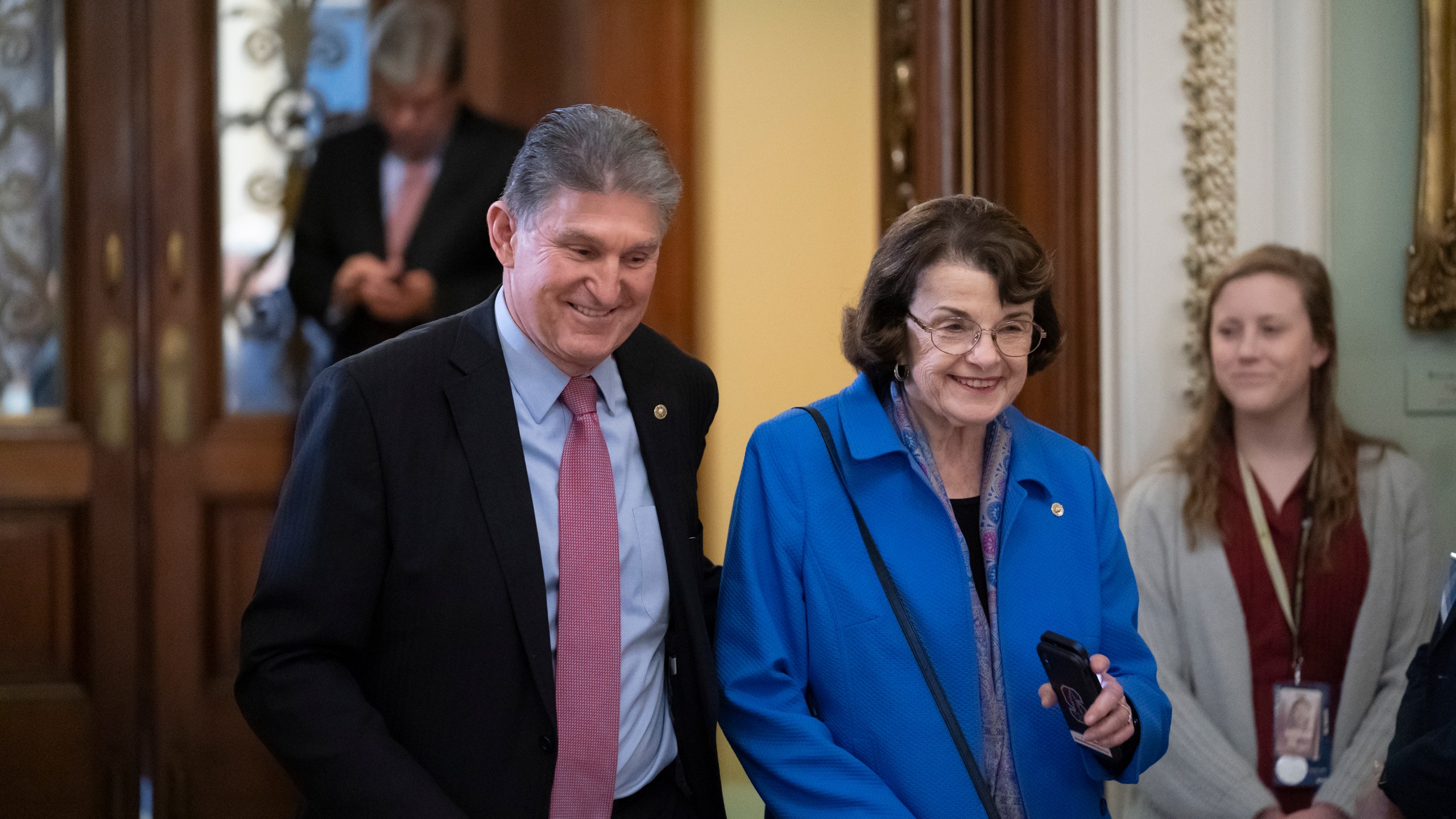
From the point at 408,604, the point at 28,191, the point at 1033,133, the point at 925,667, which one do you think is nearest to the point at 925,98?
the point at 1033,133

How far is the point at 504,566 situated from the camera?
152cm

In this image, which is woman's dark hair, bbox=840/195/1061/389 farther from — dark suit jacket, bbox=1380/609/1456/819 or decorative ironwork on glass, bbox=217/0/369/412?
decorative ironwork on glass, bbox=217/0/369/412

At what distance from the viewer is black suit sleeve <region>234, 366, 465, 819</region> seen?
1.42 metres

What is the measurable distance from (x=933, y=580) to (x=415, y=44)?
2.68m

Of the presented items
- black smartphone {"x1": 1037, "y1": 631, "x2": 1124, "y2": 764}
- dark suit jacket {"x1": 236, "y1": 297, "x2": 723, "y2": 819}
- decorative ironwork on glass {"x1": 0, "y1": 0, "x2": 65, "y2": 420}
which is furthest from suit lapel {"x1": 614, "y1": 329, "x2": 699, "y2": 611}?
decorative ironwork on glass {"x1": 0, "y1": 0, "x2": 65, "y2": 420}

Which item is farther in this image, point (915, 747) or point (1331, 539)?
point (1331, 539)

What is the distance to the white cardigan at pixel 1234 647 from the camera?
8.03ft

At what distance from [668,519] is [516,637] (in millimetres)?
292

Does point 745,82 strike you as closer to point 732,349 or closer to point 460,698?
point 732,349

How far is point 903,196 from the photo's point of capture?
3443 millimetres

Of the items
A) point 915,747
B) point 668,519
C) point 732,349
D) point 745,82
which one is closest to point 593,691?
point 668,519

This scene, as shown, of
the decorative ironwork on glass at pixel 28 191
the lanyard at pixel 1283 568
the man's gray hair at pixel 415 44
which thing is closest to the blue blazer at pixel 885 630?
the lanyard at pixel 1283 568

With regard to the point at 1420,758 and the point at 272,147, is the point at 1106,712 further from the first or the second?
the point at 272,147

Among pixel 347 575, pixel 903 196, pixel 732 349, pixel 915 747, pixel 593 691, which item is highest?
pixel 903 196
